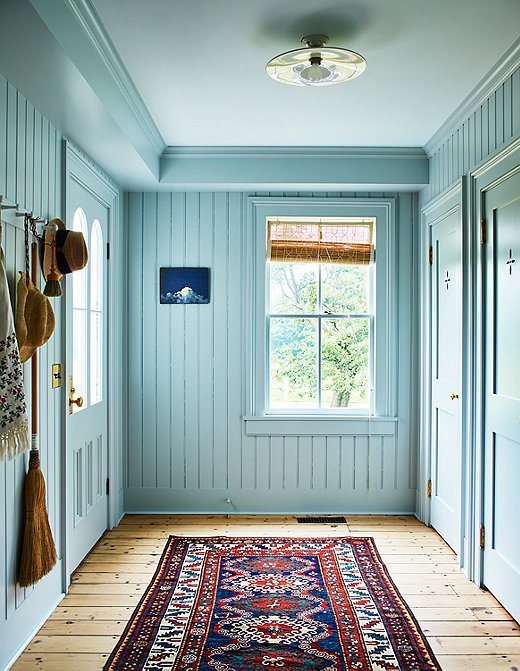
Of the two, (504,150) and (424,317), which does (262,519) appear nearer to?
(424,317)

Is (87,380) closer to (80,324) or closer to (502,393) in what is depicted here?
(80,324)

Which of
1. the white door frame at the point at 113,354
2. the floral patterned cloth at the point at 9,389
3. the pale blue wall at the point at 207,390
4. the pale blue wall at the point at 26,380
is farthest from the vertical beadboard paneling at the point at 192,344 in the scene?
the floral patterned cloth at the point at 9,389

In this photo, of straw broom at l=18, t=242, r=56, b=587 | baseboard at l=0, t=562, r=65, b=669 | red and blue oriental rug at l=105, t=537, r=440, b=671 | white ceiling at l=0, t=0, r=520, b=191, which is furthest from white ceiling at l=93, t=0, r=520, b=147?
red and blue oriental rug at l=105, t=537, r=440, b=671

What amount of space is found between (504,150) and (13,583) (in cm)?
292

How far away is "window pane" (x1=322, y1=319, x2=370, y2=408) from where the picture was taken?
472 cm

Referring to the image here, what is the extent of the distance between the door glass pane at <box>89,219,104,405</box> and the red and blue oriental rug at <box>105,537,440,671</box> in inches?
44.8

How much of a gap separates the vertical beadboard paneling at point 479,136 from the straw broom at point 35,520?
227cm

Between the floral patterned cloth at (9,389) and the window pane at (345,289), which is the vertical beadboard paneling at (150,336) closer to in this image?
the window pane at (345,289)

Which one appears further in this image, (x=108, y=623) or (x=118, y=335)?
(x=118, y=335)

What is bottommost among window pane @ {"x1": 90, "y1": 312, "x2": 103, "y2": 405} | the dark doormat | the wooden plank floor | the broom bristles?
the wooden plank floor

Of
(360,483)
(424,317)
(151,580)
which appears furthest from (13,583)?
(424,317)

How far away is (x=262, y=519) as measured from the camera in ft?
14.8

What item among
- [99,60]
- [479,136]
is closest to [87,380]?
[99,60]

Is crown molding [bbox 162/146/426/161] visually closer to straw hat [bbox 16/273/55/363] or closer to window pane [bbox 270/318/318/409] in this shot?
window pane [bbox 270/318/318/409]
